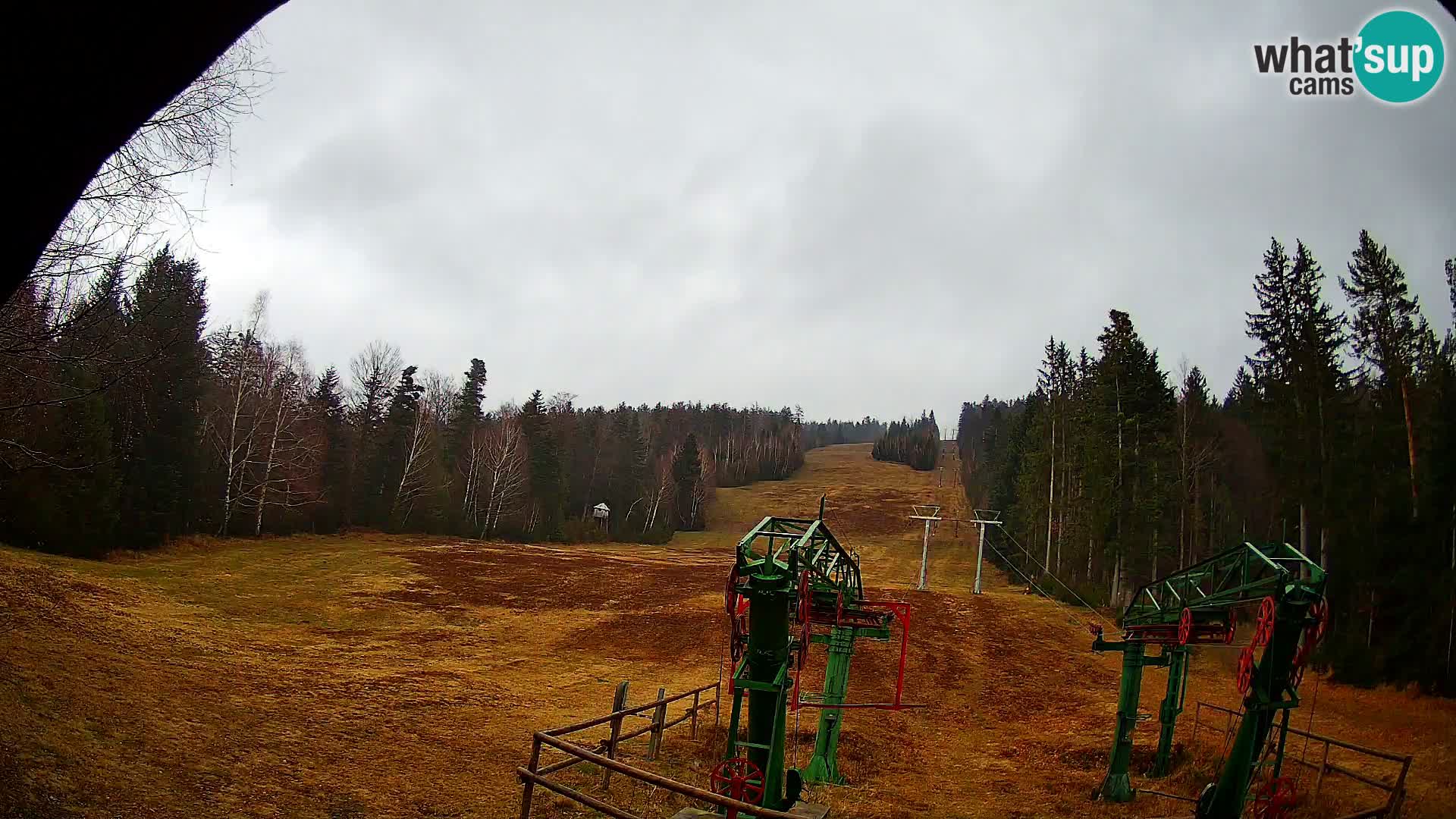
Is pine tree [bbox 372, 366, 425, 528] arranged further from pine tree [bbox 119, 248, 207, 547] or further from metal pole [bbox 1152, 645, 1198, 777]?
metal pole [bbox 1152, 645, 1198, 777]

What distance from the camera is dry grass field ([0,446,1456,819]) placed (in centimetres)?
1200

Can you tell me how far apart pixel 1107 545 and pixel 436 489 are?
46.8 meters

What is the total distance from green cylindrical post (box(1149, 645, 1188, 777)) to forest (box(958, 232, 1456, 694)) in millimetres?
8981

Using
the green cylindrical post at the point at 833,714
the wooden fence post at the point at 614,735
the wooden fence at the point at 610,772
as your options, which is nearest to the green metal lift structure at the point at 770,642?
the wooden fence at the point at 610,772

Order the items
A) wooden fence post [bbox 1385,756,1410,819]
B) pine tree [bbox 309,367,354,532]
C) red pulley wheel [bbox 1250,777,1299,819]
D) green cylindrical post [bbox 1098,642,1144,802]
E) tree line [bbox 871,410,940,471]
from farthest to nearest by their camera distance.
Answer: tree line [bbox 871,410,940,471] → pine tree [bbox 309,367,354,532] → green cylindrical post [bbox 1098,642,1144,802] → red pulley wheel [bbox 1250,777,1299,819] → wooden fence post [bbox 1385,756,1410,819]

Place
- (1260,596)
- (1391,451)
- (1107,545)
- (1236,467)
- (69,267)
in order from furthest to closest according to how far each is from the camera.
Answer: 1. (1236,467)
2. (1107,545)
3. (1391,451)
4. (1260,596)
5. (69,267)

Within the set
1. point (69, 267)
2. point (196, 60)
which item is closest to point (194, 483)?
point (69, 267)

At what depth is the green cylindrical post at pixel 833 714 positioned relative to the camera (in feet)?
51.9

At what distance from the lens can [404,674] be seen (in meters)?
21.9

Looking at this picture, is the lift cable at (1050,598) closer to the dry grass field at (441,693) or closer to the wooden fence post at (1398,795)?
the dry grass field at (441,693)

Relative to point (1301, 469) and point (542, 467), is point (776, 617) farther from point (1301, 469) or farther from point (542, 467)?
point (542, 467)

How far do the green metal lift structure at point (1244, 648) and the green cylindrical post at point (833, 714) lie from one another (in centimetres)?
572

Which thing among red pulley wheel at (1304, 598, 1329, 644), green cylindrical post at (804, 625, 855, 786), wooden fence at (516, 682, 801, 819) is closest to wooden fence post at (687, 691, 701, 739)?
wooden fence at (516, 682, 801, 819)

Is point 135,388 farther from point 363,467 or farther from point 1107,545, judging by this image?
point 1107,545
